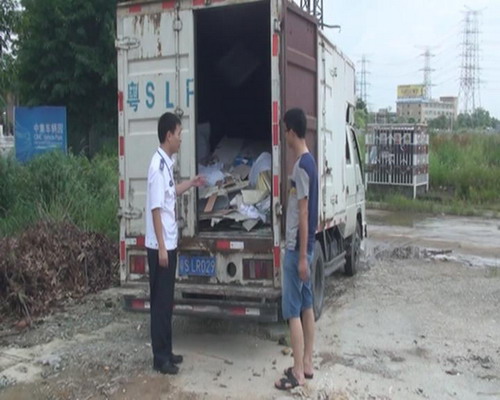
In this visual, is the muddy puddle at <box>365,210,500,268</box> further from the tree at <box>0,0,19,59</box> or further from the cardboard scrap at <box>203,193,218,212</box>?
the tree at <box>0,0,19,59</box>

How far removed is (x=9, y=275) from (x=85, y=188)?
3.45 meters

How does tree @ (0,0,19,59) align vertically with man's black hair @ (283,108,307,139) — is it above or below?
above

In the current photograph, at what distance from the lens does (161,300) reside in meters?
5.34

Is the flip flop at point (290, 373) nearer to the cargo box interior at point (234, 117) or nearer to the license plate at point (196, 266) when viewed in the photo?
the license plate at point (196, 266)

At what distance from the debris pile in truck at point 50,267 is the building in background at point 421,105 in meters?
63.3

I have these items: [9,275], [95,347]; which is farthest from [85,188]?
[95,347]

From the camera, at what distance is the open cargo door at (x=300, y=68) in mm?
5704

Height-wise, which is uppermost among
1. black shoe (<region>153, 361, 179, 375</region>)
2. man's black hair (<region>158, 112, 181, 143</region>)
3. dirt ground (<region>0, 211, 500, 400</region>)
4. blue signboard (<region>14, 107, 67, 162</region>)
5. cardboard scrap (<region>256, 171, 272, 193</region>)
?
blue signboard (<region>14, 107, 67, 162</region>)

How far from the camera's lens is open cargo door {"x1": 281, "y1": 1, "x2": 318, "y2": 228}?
570 centimetres

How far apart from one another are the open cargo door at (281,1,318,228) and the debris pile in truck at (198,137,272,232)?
1.89 ft

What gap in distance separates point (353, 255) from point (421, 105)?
239 ft

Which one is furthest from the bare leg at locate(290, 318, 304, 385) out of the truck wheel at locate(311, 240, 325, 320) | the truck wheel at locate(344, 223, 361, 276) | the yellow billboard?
the yellow billboard

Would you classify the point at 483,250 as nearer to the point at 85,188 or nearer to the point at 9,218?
the point at 85,188

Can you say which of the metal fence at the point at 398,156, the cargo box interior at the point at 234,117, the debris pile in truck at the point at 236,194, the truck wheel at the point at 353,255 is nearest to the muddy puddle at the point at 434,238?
the truck wheel at the point at 353,255
